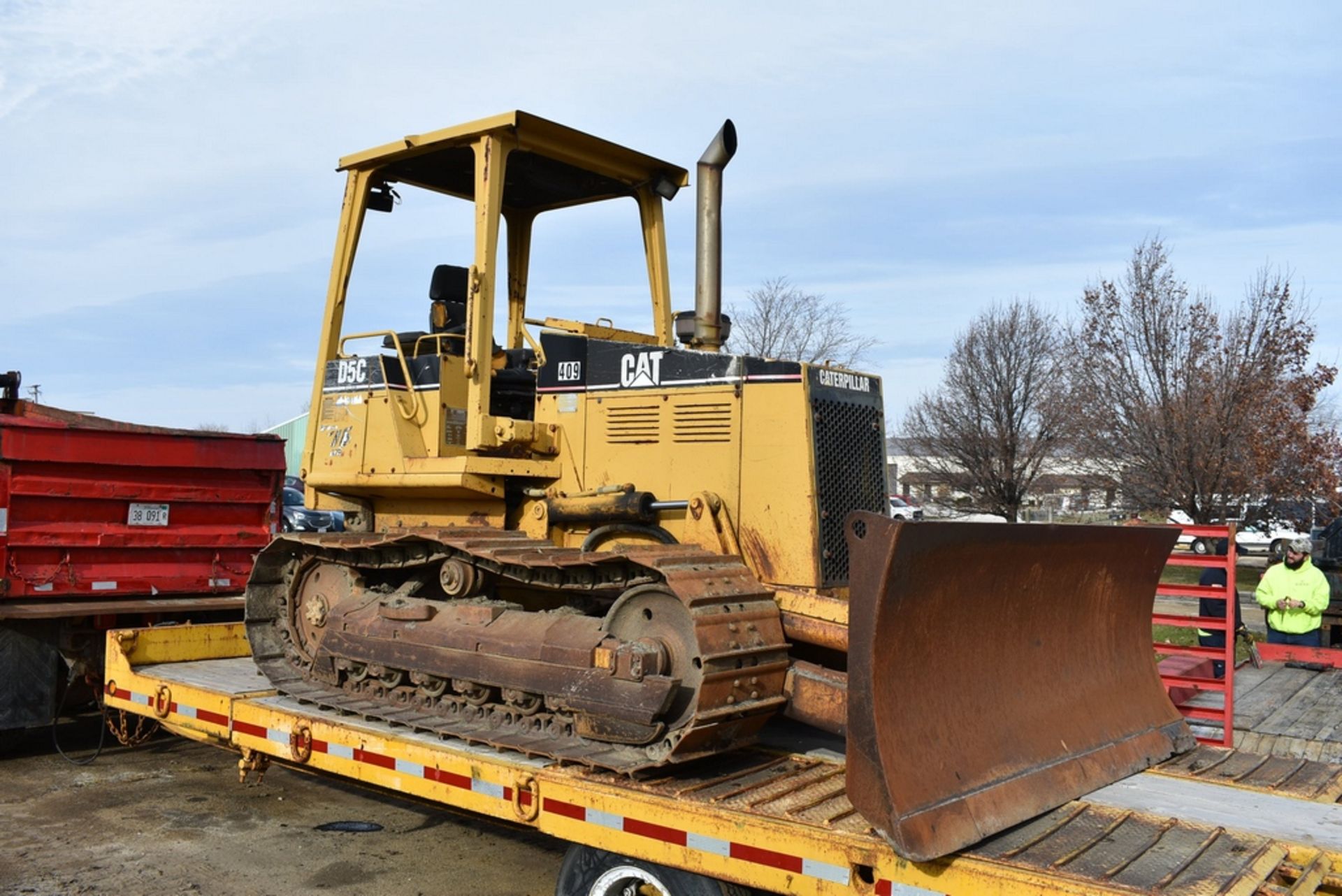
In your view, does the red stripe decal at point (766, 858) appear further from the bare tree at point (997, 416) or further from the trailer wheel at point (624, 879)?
the bare tree at point (997, 416)

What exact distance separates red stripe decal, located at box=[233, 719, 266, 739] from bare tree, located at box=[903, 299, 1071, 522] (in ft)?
73.9

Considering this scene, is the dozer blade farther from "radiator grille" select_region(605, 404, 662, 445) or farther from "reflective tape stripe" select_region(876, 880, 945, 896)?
"radiator grille" select_region(605, 404, 662, 445)

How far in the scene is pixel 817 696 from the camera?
4.85 meters

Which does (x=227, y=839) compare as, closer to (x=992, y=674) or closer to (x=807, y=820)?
(x=807, y=820)

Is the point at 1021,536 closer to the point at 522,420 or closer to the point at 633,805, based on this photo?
the point at 633,805

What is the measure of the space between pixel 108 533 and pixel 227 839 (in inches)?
107

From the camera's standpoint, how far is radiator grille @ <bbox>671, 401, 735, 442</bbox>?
19.1ft

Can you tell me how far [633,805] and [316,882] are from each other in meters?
2.39

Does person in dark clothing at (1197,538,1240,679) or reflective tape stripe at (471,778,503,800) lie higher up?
person in dark clothing at (1197,538,1240,679)

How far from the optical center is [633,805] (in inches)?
177

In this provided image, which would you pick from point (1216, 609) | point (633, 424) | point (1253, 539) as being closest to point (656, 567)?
point (633, 424)

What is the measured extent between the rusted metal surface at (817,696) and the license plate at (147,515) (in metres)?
5.58

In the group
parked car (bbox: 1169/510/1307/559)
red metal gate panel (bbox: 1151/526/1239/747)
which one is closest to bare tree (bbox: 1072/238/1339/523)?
parked car (bbox: 1169/510/1307/559)

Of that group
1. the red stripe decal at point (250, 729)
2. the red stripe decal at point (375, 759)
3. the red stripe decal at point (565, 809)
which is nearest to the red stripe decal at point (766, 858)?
the red stripe decal at point (565, 809)
